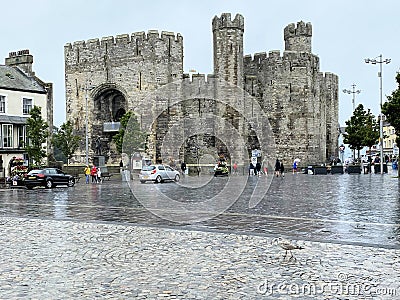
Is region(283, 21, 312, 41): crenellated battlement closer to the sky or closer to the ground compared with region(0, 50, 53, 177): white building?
closer to the sky

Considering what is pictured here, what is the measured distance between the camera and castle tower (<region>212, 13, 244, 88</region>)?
41.5 metres

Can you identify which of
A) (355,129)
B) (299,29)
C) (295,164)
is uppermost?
(299,29)

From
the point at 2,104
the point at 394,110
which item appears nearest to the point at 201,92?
the point at 2,104

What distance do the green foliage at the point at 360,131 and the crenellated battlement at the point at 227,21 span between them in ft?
39.4

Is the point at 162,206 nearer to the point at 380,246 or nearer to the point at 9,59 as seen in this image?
the point at 380,246

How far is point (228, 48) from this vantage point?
41625 mm

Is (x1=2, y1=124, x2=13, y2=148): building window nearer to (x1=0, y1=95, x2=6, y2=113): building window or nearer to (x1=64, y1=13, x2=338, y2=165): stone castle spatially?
(x1=0, y1=95, x2=6, y2=113): building window

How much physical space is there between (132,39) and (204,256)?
34856mm

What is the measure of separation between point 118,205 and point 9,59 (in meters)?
27.8

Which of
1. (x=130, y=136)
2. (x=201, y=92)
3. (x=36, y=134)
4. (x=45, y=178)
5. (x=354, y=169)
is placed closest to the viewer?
(x=45, y=178)

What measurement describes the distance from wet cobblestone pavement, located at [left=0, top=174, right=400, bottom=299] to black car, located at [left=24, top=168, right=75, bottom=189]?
45.9ft

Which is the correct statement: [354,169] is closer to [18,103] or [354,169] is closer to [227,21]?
[227,21]

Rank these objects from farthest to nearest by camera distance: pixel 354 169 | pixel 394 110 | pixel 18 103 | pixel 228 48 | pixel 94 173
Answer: pixel 228 48 → pixel 354 169 → pixel 18 103 → pixel 94 173 → pixel 394 110

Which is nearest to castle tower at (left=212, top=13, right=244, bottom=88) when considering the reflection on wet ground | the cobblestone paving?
the reflection on wet ground
